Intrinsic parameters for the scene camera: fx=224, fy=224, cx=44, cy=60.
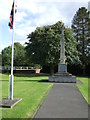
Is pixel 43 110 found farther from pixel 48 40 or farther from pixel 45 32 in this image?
pixel 45 32

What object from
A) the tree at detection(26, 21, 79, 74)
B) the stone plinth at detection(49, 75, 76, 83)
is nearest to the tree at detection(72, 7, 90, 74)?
the tree at detection(26, 21, 79, 74)

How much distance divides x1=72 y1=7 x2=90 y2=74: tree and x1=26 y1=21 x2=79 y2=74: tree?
5.23 metres

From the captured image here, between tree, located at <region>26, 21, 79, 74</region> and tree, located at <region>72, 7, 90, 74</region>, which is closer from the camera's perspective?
tree, located at <region>26, 21, 79, 74</region>

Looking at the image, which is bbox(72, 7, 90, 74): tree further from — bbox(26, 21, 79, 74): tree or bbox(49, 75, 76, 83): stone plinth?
bbox(49, 75, 76, 83): stone plinth

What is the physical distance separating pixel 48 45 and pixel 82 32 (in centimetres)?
1247

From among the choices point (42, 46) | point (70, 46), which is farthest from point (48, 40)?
point (70, 46)

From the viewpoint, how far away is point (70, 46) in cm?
→ 3788

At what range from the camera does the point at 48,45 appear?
3634 centimetres

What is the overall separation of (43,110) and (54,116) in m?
0.96

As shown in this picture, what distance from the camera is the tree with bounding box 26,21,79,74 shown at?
3588cm

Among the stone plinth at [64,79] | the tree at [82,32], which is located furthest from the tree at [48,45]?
the stone plinth at [64,79]

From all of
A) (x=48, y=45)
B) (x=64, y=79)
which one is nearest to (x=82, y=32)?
(x=48, y=45)

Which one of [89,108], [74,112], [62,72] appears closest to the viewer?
[74,112]

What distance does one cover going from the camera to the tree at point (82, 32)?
145 feet
